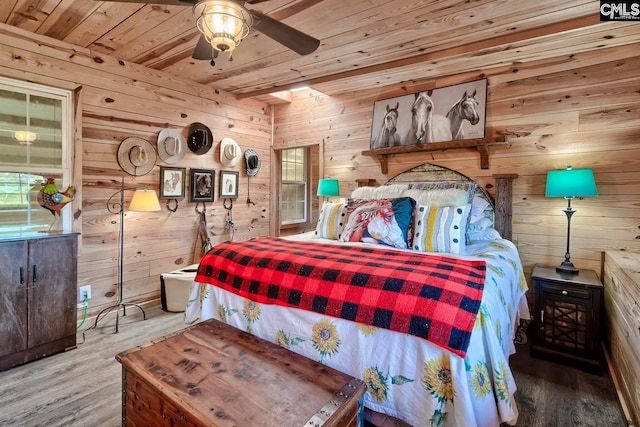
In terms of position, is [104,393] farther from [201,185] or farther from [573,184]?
[573,184]

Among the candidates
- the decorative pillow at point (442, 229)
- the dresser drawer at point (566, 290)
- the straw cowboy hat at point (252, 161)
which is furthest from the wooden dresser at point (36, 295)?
the dresser drawer at point (566, 290)

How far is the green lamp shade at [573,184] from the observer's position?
236 centimetres

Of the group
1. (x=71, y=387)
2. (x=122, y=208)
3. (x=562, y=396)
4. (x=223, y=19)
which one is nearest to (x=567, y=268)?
(x=562, y=396)

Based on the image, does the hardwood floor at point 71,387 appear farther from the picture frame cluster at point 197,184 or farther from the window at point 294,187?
the window at point 294,187

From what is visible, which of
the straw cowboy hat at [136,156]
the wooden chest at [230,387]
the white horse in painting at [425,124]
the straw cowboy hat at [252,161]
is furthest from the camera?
the straw cowboy hat at [252,161]

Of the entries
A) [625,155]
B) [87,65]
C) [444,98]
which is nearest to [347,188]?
[444,98]

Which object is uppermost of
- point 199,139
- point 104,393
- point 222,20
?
point 222,20

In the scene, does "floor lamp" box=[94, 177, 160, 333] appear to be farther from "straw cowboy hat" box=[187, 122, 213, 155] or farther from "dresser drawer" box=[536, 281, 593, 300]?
"dresser drawer" box=[536, 281, 593, 300]

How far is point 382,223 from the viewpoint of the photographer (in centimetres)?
255

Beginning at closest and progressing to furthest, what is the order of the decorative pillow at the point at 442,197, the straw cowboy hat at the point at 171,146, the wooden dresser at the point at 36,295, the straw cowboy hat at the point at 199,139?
the wooden dresser at the point at 36,295 → the decorative pillow at the point at 442,197 → the straw cowboy hat at the point at 171,146 → the straw cowboy hat at the point at 199,139

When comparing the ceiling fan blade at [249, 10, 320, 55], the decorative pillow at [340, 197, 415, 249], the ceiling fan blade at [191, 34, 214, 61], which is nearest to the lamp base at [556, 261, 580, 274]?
the decorative pillow at [340, 197, 415, 249]

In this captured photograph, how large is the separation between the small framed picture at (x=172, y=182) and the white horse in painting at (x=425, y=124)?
8.24 feet

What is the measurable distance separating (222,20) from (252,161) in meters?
2.88

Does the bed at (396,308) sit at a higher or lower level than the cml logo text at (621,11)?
lower
